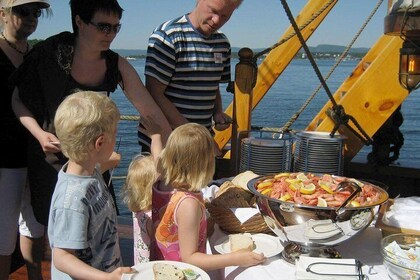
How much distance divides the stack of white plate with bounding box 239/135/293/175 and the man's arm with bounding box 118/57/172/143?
439mm

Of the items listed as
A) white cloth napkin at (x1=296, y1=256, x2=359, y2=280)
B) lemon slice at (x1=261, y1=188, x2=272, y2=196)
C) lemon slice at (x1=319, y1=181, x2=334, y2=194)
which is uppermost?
lemon slice at (x1=319, y1=181, x2=334, y2=194)

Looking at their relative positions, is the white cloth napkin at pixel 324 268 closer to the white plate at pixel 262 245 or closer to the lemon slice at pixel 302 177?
the white plate at pixel 262 245

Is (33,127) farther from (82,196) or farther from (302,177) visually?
(302,177)

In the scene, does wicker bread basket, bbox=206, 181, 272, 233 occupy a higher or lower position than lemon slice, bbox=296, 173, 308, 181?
lower

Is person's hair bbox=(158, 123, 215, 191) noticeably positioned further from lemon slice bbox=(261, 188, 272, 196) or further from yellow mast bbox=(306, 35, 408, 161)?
yellow mast bbox=(306, 35, 408, 161)

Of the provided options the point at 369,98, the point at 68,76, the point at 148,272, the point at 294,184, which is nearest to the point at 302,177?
the point at 294,184

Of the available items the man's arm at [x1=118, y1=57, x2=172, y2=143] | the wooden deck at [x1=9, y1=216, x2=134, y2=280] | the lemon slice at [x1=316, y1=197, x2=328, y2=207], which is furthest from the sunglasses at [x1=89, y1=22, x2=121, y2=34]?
the wooden deck at [x1=9, y1=216, x2=134, y2=280]

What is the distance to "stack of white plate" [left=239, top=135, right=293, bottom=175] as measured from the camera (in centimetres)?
237

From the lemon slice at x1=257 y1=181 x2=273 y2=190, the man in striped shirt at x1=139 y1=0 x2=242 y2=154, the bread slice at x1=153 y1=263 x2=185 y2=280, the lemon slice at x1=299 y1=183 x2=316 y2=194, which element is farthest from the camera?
the man in striped shirt at x1=139 y1=0 x2=242 y2=154

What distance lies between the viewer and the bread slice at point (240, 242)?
1.64 m

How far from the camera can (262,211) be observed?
64.1 inches

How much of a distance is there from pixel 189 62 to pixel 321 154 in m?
0.84

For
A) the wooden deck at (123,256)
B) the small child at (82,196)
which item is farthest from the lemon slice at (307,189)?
the wooden deck at (123,256)

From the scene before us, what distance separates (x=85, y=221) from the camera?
156 centimetres
